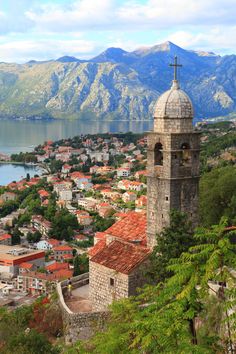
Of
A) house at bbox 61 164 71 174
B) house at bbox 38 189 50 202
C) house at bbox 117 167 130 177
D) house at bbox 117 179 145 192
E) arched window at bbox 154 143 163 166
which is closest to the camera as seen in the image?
arched window at bbox 154 143 163 166

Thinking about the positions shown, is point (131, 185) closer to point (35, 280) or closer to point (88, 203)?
point (88, 203)

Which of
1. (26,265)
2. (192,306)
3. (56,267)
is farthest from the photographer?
(26,265)

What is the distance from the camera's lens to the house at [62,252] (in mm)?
38162

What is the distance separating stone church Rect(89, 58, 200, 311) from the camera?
11.7 metres

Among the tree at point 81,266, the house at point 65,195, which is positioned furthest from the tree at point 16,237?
the house at point 65,195

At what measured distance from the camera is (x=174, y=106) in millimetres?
11836

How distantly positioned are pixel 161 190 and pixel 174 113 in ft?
5.83

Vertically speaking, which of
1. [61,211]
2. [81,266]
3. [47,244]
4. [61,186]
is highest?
[81,266]

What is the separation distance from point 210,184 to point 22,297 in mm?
15565

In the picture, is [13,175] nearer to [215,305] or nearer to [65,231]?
[65,231]

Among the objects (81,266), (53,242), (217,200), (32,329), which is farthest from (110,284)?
(53,242)

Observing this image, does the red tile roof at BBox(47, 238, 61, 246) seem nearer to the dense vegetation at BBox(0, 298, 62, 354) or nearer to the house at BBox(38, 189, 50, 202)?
the house at BBox(38, 189, 50, 202)

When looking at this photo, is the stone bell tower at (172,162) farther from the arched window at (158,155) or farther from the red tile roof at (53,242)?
the red tile roof at (53,242)

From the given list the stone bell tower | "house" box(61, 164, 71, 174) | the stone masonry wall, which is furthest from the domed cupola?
"house" box(61, 164, 71, 174)
